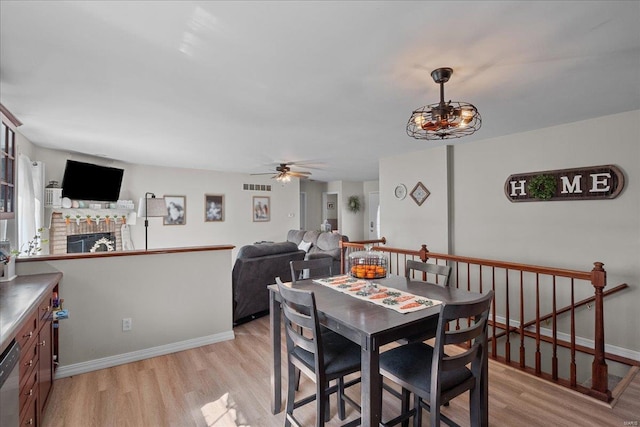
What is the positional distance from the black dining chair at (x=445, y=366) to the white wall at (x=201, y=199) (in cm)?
621

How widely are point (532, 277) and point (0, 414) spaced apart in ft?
15.8

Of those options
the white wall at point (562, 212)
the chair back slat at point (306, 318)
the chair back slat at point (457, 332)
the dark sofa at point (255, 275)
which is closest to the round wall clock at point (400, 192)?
the white wall at point (562, 212)

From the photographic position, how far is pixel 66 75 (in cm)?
234

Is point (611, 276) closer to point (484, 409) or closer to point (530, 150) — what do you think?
point (530, 150)

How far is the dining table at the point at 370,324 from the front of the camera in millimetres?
1499

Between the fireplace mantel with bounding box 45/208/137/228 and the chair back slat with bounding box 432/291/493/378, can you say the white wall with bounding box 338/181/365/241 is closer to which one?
the fireplace mantel with bounding box 45/208/137/228

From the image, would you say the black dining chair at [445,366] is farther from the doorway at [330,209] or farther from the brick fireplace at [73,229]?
the doorway at [330,209]

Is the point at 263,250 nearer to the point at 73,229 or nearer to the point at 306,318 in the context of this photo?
the point at 306,318

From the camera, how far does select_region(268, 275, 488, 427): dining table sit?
59.0 inches

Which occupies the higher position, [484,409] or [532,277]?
[532,277]

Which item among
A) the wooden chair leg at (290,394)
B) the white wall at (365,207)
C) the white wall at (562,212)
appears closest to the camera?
the wooden chair leg at (290,394)

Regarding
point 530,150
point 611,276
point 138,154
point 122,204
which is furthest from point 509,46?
point 122,204

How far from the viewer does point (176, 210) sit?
22.8ft

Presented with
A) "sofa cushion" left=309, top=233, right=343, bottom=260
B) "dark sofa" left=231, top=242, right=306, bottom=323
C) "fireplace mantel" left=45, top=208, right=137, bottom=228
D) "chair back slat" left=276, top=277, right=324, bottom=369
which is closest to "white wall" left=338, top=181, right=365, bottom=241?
"sofa cushion" left=309, top=233, right=343, bottom=260
